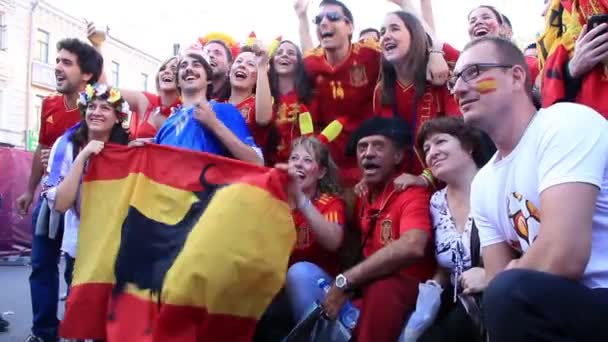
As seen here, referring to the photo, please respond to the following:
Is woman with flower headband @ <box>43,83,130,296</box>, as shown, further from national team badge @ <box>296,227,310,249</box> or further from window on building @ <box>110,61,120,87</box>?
window on building @ <box>110,61,120,87</box>

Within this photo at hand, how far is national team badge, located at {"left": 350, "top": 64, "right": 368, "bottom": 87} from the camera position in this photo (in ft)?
15.3

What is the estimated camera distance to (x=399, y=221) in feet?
10.9

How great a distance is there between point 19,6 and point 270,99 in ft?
87.4

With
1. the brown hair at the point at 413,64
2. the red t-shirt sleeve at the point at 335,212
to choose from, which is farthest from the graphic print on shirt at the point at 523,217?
the brown hair at the point at 413,64

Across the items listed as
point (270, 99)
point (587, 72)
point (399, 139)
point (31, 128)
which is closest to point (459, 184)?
point (399, 139)

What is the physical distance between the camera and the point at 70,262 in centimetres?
451

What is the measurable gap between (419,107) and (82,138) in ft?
7.63

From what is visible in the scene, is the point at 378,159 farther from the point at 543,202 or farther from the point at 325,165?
the point at 543,202

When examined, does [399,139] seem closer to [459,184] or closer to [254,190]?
[459,184]

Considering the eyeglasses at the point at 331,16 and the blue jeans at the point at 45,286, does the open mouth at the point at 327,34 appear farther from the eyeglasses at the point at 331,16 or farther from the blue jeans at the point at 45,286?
the blue jeans at the point at 45,286

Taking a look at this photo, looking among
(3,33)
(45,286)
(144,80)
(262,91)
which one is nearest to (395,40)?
(262,91)

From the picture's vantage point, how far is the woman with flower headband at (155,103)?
4.87 m

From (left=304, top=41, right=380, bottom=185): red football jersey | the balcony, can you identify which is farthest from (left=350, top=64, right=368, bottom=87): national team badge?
the balcony

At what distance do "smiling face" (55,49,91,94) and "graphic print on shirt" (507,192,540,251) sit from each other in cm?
389
